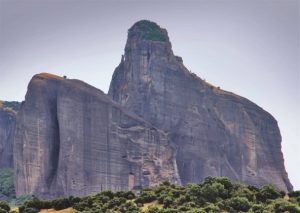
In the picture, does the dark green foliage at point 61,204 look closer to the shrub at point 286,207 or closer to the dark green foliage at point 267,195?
the dark green foliage at point 267,195

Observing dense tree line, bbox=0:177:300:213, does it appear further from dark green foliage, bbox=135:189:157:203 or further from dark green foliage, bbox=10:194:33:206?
dark green foliage, bbox=10:194:33:206

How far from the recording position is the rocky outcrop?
166625 millimetres

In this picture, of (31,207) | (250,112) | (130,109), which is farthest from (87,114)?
(31,207)

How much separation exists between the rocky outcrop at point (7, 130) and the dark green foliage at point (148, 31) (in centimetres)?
3714

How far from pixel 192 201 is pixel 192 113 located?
107m

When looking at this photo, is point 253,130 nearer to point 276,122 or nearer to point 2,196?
point 276,122

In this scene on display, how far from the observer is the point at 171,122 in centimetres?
15262

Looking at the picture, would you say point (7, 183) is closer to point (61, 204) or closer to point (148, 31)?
point (148, 31)

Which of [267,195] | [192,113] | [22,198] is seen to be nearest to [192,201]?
[267,195]

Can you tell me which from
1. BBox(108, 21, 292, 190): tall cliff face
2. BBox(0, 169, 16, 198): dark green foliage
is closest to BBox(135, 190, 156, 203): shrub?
BBox(0, 169, 16, 198): dark green foliage

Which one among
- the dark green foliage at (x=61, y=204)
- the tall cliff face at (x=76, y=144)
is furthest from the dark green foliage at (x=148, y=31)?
the dark green foliage at (x=61, y=204)

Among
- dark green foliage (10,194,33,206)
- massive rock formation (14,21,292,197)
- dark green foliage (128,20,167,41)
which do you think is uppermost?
dark green foliage (128,20,167,41)

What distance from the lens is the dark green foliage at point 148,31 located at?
152 meters

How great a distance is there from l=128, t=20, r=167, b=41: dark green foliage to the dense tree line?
97324mm
